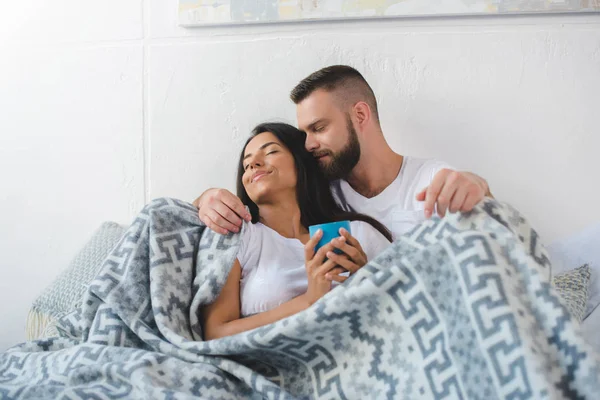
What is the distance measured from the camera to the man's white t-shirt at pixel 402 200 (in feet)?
4.82

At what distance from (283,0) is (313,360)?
3.97 feet

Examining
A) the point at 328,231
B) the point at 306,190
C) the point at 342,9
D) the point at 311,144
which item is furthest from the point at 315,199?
the point at 342,9

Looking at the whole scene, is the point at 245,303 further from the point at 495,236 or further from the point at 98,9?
the point at 98,9

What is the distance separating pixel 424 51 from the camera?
1.67m

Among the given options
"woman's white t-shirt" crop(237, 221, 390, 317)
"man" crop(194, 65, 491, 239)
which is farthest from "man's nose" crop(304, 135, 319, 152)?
"woman's white t-shirt" crop(237, 221, 390, 317)

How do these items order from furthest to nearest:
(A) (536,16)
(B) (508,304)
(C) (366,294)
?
1. (A) (536,16)
2. (C) (366,294)
3. (B) (508,304)

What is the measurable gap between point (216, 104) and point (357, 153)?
0.55 m

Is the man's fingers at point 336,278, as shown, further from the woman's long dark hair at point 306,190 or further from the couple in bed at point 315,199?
the woman's long dark hair at point 306,190

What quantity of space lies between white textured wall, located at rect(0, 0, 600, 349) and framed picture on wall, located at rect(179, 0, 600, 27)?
4cm

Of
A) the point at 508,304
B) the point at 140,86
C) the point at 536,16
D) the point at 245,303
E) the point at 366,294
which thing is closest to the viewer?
the point at 508,304

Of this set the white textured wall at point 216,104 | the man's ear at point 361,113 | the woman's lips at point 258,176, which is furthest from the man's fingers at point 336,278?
the white textured wall at point 216,104

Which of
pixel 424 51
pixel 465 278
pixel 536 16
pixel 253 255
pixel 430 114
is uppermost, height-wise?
pixel 536 16

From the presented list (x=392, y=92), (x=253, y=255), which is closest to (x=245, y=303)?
(x=253, y=255)

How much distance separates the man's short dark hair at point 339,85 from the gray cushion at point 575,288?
2.32ft
